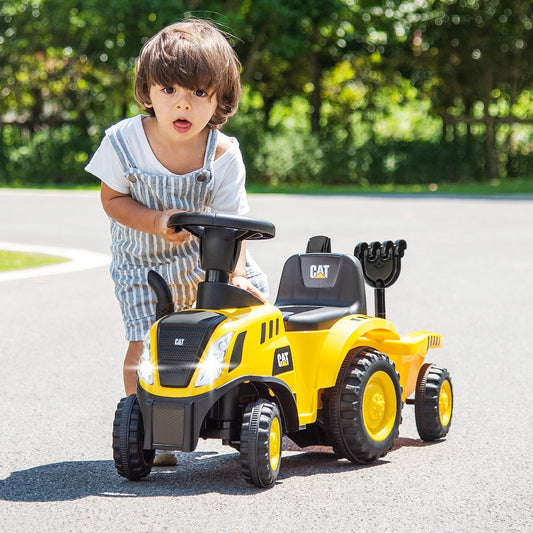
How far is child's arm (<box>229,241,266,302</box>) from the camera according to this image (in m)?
3.87

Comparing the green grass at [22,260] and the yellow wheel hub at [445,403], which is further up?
the green grass at [22,260]

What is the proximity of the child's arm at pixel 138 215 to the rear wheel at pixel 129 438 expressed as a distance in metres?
0.56

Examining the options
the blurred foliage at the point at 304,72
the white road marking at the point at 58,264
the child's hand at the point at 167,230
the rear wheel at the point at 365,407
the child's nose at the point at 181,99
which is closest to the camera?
the child's hand at the point at 167,230

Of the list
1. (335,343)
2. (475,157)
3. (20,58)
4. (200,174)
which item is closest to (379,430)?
(335,343)

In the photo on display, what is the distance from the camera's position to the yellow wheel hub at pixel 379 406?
13.3 feet

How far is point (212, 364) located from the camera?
137 inches

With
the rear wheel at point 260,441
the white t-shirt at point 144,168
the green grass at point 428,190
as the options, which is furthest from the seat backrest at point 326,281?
the green grass at point 428,190

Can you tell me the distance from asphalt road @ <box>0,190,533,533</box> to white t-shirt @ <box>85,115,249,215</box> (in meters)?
0.98

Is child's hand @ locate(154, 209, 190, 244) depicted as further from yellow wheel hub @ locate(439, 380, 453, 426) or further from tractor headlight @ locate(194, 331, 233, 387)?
yellow wheel hub @ locate(439, 380, 453, 426)

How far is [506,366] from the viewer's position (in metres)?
6.37

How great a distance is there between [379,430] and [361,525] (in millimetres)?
794

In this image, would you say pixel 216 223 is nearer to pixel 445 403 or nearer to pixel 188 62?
pixel 188 62

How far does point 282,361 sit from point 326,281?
57 cm

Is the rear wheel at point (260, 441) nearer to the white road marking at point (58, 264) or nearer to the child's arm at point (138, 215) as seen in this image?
the child's arm at point (138, 215)
